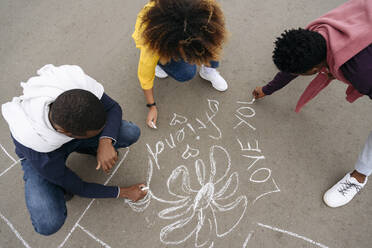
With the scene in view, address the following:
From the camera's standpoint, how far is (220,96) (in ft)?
6.15

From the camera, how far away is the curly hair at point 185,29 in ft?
3.63

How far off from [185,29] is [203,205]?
107cm

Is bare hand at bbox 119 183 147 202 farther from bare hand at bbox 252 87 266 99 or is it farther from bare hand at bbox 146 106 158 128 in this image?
bare hand at bbox 252 87 266 99

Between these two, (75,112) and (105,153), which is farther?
(105,153)

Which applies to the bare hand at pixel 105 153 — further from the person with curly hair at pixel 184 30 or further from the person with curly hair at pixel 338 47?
the person with curly hair at pixel 338 47

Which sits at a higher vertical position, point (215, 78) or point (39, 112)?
point (39, 112)

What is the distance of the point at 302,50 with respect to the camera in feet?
3.66

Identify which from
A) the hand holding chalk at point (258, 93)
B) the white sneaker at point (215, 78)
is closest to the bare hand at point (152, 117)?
the white sneaker at point (215, 78)

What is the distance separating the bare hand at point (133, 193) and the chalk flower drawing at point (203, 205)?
0.57 feet

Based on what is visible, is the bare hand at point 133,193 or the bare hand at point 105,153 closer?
the bare hand at point 105,153

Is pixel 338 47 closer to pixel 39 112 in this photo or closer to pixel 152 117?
pixel 152 117

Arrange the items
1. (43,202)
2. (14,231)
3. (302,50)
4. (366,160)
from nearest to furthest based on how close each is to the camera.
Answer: (302,50), (43,202), (366,160), (14,231)

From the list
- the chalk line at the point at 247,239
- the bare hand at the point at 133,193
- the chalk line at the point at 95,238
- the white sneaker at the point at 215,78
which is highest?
the white sneaker at the point at 215,78

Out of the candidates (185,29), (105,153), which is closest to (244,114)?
(185,29)
